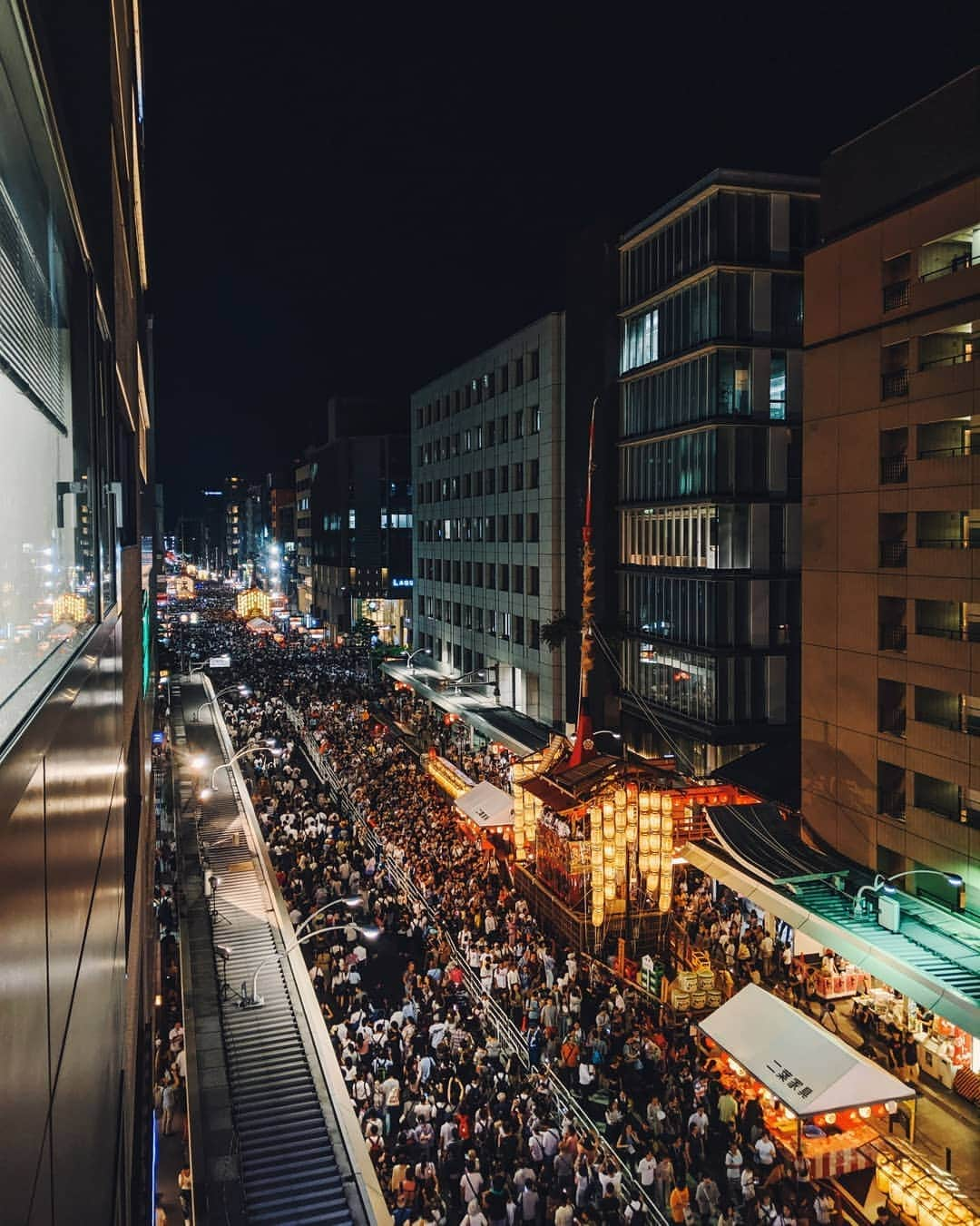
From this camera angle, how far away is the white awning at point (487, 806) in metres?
33.1

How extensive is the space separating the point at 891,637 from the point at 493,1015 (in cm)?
1357

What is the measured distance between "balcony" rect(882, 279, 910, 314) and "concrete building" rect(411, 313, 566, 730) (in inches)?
971

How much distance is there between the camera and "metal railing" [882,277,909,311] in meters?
24.8

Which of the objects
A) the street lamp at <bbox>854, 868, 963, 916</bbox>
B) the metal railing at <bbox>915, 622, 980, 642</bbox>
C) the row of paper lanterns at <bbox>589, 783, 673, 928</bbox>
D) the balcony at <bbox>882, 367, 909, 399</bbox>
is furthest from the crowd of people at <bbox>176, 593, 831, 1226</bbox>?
the balcony at <bbox>882, 367, 909, 399</bbox>

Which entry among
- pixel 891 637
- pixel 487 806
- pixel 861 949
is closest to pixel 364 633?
pixel 487 806

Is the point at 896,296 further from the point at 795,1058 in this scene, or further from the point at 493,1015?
the point at 493,1015

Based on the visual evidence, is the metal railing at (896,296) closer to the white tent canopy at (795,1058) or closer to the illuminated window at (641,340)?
the illuminated window at (641,340)

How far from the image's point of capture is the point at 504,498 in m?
56.7

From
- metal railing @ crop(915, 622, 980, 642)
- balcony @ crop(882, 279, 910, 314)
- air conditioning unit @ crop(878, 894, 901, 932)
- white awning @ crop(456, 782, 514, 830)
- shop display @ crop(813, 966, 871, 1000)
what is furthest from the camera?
white awning @ crop(456, 782, 514, 830)

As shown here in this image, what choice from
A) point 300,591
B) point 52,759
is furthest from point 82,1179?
point 300,591

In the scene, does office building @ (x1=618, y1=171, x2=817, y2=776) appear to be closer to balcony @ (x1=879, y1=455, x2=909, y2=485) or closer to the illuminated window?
the illuminated window

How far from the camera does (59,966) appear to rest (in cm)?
366

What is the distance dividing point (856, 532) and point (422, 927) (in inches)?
634

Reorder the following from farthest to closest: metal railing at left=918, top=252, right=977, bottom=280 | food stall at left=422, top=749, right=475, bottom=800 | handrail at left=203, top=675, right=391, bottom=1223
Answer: food stall at left=422, top=749, right=475, bottom=800, metal railing at left=918, top=252, right=977, bottom=280, handrail at left=203, top=675, right=391, bottom=1223
